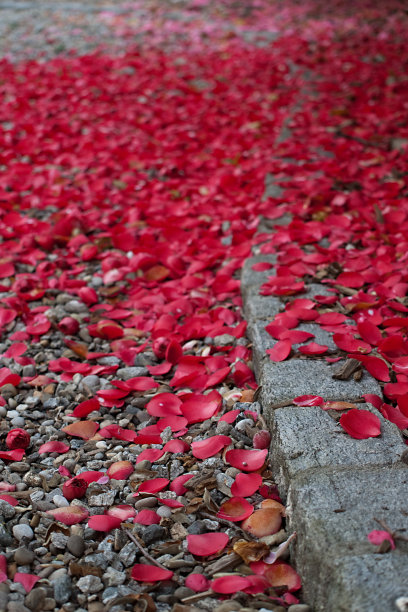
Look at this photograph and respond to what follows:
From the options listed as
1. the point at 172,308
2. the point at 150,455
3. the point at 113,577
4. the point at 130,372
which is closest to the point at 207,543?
the point at 113,577

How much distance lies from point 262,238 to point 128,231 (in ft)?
2.11

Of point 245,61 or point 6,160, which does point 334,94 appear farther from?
point 6,160

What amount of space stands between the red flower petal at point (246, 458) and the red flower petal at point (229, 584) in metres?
0.31

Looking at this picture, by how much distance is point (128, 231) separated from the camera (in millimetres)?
2773

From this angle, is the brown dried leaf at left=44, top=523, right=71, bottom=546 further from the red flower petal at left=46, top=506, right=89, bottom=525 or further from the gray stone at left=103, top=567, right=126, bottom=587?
the gray stone at left=103, top=567, right=126, bottom=587

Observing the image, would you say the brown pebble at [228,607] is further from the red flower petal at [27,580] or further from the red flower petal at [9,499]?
the red flower petal at [9,499]

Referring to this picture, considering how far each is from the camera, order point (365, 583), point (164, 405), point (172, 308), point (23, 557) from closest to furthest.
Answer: point (365, 583) → point (23, 557) → point (164, 405) → point (172, 308)

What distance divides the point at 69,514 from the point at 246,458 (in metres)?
0.43

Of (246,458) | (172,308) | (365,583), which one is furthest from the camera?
(172,308)

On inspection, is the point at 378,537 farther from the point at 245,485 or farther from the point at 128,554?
the point at 128,554

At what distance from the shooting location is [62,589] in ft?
4.00

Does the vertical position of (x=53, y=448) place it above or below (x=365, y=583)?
below

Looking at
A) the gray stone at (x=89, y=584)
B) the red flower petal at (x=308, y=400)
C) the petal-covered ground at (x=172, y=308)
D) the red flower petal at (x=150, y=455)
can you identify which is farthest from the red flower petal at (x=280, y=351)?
the gray stone at (x=89, y=584)

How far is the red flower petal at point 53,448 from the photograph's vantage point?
1.62 m
